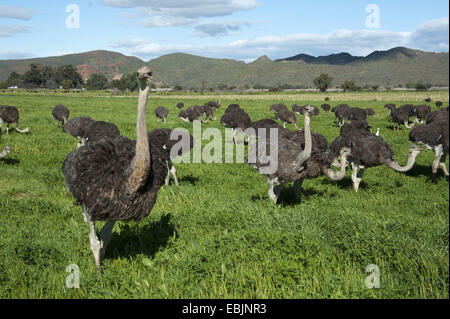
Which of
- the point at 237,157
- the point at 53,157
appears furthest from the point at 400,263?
the point at 53,157

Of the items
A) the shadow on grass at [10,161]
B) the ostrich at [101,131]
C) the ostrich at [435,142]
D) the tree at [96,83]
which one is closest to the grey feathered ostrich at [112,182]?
the ostrich at [101,131]

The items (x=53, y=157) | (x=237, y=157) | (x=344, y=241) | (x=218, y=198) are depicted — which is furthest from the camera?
Answer: (x=237, y=157)

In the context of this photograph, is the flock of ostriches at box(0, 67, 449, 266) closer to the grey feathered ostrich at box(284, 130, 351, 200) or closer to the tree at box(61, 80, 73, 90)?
the grey feathered ostrich at box(284, 130, 351, 200)

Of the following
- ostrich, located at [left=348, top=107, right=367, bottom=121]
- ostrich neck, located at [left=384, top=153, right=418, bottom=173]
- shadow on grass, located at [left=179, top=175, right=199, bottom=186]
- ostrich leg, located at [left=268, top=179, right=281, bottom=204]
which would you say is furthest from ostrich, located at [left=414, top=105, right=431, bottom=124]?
ostrich leg, located at [left=268, top=179, right=281, bottom=204]

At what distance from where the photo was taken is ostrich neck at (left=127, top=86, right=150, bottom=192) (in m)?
4.05

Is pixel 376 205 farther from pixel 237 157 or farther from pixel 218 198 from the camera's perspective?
pixel 237 157

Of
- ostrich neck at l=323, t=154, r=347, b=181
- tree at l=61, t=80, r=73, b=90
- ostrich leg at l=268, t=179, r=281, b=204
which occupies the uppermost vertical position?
tree at l=61, t=80, r=73, b=90

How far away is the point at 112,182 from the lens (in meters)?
4.50

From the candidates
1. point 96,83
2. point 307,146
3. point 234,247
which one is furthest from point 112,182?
point 96,83

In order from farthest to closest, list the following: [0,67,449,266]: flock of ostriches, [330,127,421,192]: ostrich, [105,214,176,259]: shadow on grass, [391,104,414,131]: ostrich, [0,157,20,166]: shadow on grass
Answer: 1. [391,104,414,131]: ostrich
2. [0,157,20,166]: shadow on grass
3. [330,127,421,192]: ostrich
4. [105,214,176,259]: shadow on grass
5. [0,67,449,266]: flock of ostriches

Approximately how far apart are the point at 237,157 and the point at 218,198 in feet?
19.0

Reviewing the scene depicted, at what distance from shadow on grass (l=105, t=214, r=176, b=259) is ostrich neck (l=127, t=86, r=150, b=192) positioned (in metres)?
1.37

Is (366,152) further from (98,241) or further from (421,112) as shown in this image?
(421,112)

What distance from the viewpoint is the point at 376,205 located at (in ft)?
24.7
